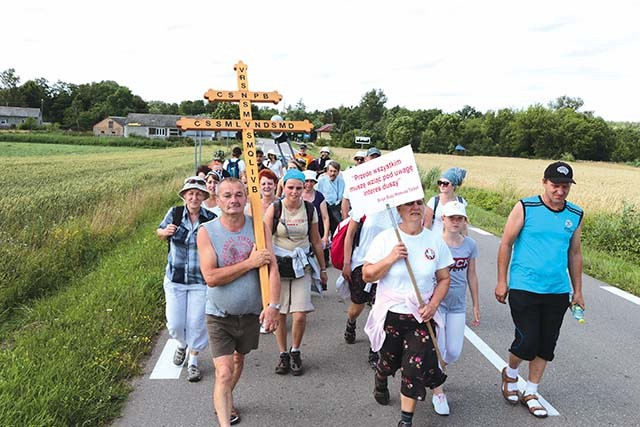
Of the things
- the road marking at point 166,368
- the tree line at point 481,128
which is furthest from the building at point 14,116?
the road marking at point 166,368

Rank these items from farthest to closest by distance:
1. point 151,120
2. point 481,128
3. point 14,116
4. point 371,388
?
point 151,120, point 14,116, point 481,128, point 371,388

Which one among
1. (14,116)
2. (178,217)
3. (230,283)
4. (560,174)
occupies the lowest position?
(230,283)

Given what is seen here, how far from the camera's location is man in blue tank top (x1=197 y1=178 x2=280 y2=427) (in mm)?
3172

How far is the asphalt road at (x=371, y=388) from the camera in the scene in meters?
3.66

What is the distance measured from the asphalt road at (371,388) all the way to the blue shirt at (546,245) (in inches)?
39.4

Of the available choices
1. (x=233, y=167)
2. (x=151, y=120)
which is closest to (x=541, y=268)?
(x=233, y=167)

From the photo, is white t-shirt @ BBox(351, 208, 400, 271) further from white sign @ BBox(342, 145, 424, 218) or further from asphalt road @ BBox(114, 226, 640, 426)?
asphalt road @ BBox(114, 226, 640, 426)

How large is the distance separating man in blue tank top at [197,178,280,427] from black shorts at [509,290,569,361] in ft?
6.19

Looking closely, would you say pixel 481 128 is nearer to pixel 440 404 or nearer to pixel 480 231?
pixel 480 231

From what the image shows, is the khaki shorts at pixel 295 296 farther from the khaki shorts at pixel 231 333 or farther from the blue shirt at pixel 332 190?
the blue shirt at pixel 332 190

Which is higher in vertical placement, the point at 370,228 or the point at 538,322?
the point at 370,228

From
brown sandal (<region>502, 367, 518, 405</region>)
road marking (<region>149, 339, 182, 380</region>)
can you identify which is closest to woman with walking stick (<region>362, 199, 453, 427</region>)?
brown sandal (<region>502, 367, 518, 405</region>)

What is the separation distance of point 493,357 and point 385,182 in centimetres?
241

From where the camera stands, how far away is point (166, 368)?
4461 mm
